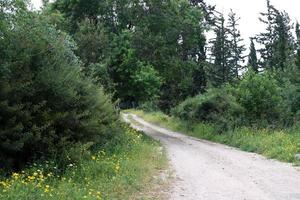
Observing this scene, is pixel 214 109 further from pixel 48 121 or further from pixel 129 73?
pixel 48 121

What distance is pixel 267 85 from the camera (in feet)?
92.5

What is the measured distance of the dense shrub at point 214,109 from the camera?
29.4m

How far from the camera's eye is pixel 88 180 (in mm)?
11305

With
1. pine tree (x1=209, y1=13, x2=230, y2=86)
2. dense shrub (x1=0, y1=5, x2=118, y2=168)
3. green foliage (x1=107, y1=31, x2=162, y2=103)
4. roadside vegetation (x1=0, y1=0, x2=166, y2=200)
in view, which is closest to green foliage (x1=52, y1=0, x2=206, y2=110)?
green foliage (x1=107, y1=31, x2=162, y2=103)

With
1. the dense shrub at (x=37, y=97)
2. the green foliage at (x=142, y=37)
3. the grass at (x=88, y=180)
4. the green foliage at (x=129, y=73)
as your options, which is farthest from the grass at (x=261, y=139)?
the dense shrub at (x=37, y=97)

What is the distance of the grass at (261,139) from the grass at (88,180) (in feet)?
21.0

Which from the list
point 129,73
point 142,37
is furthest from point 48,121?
point 142,37

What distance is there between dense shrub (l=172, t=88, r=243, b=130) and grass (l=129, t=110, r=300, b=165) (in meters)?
0.66

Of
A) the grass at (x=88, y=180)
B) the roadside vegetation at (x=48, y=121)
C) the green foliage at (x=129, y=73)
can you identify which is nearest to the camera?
the grass at (x=88, y=180)

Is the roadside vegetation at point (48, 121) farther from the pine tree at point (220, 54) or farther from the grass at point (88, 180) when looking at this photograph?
the pine tree at point (220, 54)

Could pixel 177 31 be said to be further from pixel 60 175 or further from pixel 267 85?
pixel 60 175

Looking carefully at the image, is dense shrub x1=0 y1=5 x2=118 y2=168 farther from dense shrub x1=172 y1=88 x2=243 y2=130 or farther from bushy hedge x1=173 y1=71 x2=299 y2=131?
dense shrub x1=172 y1=88 x2=243 y2=130

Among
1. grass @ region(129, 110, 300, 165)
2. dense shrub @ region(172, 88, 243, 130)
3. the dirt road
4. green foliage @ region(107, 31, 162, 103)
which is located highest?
green foliage @ region(107, 31, 162, 103)

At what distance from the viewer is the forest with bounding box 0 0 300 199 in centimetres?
1199
